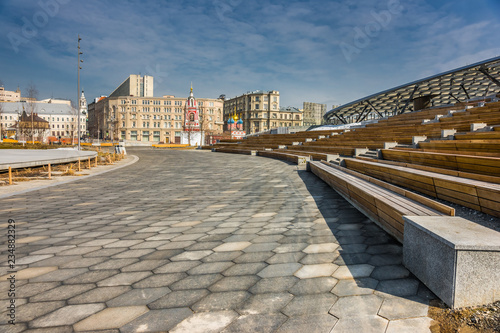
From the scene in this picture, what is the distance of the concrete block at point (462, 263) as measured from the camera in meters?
2.23

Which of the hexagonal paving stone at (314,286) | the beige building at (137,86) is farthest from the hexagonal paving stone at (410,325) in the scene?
the beige building at (137,86)

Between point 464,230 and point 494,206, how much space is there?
36.1 inches

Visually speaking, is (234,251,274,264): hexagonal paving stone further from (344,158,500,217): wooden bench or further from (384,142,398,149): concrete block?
(384,142,398,149): concrete block

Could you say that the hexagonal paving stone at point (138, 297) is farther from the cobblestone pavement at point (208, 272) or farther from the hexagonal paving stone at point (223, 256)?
the hexagonal paving stone at point (223, 256)

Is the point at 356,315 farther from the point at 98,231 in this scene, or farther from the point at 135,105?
the point at 135,105

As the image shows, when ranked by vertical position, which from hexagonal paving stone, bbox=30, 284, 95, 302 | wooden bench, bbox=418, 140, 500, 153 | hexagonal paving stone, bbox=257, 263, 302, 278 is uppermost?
wooden bench, bbox=418, 140, 500, 153

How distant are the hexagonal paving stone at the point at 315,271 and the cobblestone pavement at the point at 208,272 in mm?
21

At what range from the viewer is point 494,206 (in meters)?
3.12

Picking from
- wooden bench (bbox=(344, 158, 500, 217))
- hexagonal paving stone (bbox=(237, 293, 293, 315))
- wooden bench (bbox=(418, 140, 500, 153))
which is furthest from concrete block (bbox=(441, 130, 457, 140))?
hexagonal paving stone (bbox=(237, 293, 293, 315))

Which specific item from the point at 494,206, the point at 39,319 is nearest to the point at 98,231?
the point at 39,319

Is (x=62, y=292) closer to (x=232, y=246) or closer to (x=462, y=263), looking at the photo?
(x=232, y=246)

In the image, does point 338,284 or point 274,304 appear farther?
point 338,284

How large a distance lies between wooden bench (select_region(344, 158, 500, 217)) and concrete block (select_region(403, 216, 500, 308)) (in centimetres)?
77

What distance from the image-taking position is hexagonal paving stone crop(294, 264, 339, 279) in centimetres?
301
